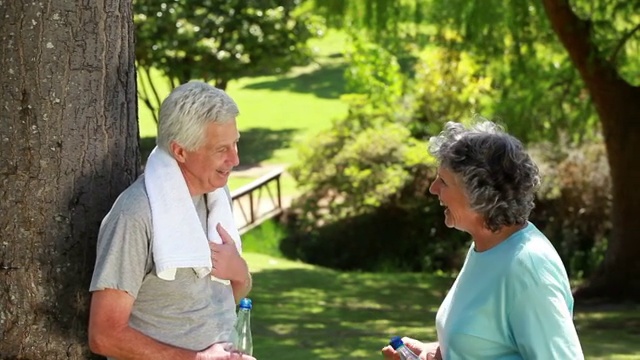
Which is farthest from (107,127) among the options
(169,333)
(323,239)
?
(323,239)

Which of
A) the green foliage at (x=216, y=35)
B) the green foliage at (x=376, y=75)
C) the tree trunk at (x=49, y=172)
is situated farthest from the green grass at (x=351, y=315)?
the green foliage at (x=216, y=35)

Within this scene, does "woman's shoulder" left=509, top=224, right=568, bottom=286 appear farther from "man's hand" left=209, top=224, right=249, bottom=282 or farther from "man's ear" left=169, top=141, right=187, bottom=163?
"man's ear" left=169, top=141, right=187, bottom=163

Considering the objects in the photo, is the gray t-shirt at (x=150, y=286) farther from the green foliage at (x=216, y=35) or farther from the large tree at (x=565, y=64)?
the green foliage at (x=216, y=35)

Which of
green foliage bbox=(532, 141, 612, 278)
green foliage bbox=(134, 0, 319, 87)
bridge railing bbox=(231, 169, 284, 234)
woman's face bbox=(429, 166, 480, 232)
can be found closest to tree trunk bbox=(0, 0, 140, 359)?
woman's face bbox=(429, 166, 480, 232)

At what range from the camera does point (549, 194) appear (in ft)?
64.2

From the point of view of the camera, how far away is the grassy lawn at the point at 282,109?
31.4m

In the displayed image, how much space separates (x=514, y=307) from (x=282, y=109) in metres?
34.1

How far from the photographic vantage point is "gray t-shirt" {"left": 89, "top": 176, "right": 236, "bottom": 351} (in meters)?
3.84

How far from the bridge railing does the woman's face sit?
18.0 m

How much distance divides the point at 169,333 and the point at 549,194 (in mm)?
16135

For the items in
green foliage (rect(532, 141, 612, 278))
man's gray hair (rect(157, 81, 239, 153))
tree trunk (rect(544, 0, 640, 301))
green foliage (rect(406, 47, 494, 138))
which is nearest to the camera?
man's gray hair (rect(157, 81, 239, 153))

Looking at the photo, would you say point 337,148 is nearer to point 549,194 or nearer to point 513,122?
point 549,194

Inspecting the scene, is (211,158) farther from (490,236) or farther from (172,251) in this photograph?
(490,236)

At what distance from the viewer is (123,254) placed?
3846 millimetres
